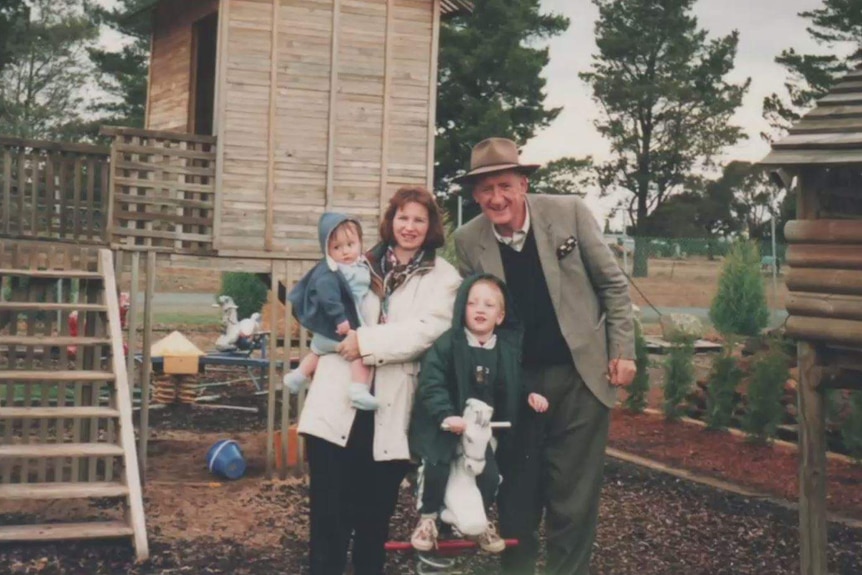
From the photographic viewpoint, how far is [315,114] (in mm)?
10516

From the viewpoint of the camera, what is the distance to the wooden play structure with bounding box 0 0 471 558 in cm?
984

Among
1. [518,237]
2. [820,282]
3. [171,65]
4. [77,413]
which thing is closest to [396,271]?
[518,237]

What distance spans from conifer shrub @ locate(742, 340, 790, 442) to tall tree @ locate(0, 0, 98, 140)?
1389 inches

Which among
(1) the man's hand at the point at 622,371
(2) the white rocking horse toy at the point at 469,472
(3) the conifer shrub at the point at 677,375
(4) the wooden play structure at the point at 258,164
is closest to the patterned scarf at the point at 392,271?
(2) the white rocking horse toy at the point at 469,472

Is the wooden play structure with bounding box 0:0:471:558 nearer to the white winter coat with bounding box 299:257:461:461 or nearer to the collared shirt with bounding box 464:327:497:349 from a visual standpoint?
the white winter coat with bounding box 299:257:461:461

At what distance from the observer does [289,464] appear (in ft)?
34.0

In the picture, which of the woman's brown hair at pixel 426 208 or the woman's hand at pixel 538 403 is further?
the woman's hand at pixel 538 403

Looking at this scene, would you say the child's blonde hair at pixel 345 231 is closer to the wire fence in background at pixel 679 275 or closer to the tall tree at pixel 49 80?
the wire fence in background at pixel 679 275

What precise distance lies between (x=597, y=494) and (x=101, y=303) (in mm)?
5459

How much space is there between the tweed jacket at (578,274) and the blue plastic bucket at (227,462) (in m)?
5.65

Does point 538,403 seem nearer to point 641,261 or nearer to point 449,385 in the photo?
point 449,385

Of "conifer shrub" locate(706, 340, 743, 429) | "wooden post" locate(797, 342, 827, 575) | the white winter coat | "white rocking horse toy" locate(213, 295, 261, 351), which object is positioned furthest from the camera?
"white rocking horse toy" locate(213, 295, 261, 351)

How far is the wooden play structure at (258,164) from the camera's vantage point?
32.3 ft

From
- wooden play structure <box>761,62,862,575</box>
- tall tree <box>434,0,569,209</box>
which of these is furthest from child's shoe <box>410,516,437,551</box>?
tall tree <box>434,0,569,209</box>
